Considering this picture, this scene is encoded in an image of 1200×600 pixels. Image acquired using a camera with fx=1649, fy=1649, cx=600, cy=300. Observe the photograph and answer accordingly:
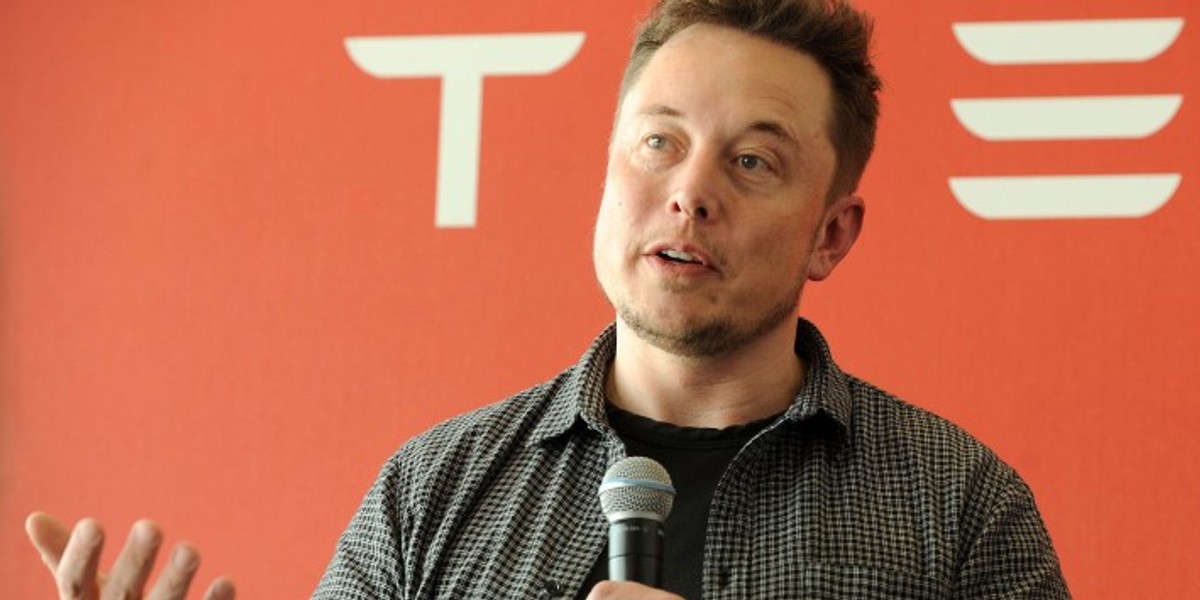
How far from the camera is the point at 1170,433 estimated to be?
2566mm

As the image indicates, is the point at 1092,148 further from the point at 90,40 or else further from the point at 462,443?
the point at 90,40

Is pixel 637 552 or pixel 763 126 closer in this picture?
pixel 637 552

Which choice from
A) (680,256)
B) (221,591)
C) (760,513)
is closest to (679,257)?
(680,256)

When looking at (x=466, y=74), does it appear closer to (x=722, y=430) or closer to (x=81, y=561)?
(x=722, y=430)

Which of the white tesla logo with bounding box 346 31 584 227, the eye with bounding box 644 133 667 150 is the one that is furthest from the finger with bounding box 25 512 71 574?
the white tesla logo with bounding box 346 31 584 227

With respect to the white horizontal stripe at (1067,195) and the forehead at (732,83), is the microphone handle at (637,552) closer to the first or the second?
the forehead at (732,83)

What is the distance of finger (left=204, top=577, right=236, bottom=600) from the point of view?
143 cm

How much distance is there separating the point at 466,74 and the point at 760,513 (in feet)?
4.46

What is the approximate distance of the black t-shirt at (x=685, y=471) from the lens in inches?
66.4

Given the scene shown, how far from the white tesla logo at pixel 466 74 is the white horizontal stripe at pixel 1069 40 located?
0.69 meters

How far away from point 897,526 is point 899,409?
0.20 meters

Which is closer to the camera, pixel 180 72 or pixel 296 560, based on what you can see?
pixel 296 560

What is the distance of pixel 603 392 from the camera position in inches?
72.6

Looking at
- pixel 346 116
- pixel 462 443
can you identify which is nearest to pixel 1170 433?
pixel 462 443
